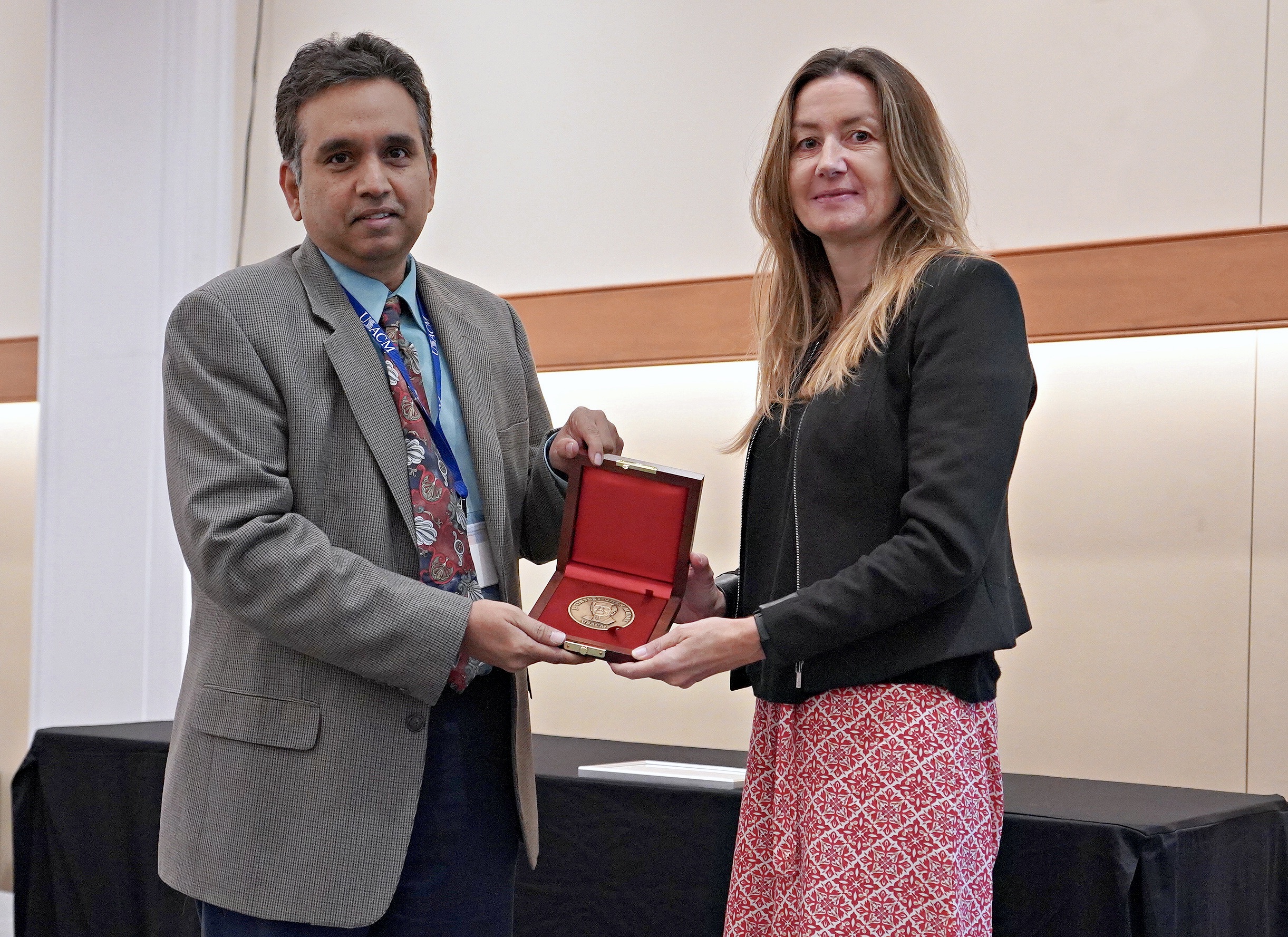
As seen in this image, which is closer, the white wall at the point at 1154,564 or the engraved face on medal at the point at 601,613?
the engraved face on medal at the point at 601,613

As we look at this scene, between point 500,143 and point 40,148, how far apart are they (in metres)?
1.97

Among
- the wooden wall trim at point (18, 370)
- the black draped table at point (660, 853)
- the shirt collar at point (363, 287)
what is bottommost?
the black draped table at point (660, 853)

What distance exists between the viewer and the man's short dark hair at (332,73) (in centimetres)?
166

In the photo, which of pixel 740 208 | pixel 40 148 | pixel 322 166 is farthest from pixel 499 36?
pixel 322 166

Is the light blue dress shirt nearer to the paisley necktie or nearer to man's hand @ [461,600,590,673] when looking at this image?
the paisley necktie

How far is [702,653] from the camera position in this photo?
158 centimetres

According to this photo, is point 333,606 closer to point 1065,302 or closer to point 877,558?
point 877,558

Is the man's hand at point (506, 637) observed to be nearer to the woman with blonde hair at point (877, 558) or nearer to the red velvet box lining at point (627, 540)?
the woman with blonde hair at point (877, 558)

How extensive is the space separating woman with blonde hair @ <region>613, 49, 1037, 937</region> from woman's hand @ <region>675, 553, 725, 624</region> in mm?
135

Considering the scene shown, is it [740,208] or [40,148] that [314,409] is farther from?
[40,148]

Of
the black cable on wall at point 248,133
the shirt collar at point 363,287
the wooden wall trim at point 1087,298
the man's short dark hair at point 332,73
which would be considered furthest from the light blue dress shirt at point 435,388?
the black cable on wall at point 248,133

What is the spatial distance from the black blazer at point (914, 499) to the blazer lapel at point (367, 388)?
19.2 inches

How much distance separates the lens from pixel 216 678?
61.4 inches

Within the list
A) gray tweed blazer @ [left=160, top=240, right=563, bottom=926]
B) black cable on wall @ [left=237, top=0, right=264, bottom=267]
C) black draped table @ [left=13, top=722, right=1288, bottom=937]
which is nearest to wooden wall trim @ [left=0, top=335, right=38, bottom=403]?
black cable on wall @ [left=237, top=0, right=264, bottom=267]
